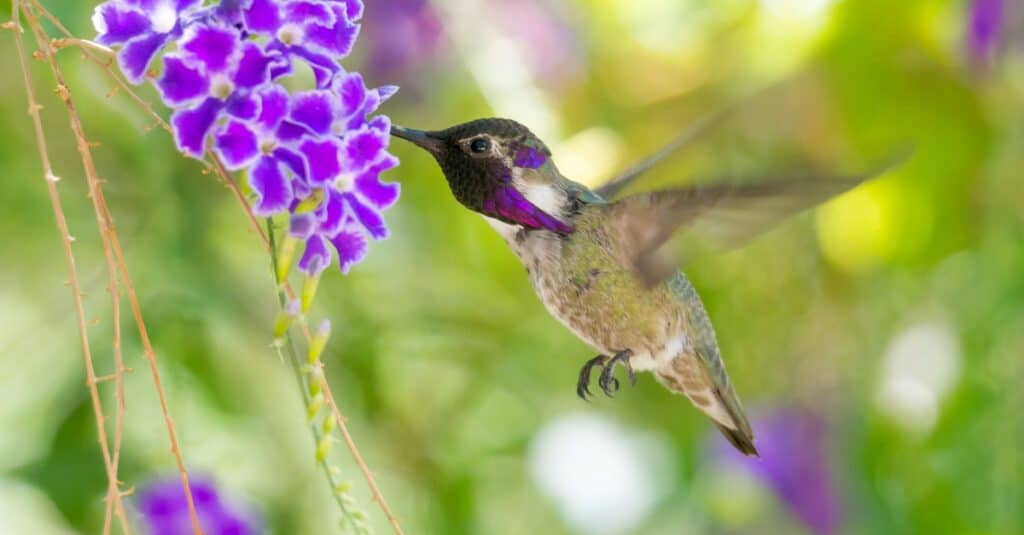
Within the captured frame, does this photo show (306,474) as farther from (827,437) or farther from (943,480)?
(943,480)

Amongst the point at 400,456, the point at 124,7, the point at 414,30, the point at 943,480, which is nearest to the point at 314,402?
the point at 124,7

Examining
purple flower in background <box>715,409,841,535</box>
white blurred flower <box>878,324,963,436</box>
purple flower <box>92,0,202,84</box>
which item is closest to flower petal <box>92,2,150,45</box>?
purple flower <box>92,0,202,84</box>

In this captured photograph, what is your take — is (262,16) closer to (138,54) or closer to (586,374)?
(138,54)

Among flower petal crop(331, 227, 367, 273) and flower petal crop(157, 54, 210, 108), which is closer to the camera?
flower petal crop(157, 54, 210, 108)

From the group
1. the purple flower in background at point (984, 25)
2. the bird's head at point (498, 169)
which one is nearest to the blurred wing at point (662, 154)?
the bird's head at point (498, 169)

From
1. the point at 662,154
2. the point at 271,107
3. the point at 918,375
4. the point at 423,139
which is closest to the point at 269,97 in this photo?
the point at 271,107

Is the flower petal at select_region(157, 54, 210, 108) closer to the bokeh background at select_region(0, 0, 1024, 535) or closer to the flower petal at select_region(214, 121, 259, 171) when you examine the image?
the flower petal at select_region(214, 121, 259, 171)

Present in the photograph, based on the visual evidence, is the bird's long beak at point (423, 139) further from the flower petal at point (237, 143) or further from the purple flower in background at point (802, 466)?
the purple flower in background at point (802, 466)
